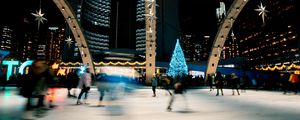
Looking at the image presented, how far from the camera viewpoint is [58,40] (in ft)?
641

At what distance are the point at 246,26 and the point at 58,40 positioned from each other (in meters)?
125

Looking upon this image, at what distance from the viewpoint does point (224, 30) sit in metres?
27.6

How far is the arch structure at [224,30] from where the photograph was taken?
2554 centimetres

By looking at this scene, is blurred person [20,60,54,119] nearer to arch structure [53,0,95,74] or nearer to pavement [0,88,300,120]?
pavement [0,88,300,120]

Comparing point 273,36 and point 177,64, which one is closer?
point 177,64

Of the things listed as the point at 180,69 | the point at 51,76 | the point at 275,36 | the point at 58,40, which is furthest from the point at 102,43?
the point at 51,76

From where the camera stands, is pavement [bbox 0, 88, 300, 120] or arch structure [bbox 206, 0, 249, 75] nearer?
pavement [bbox 0, 88, 300, 120]

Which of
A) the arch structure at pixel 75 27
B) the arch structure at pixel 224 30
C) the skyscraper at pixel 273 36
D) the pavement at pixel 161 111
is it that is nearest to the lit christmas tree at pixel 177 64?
the arch structure at pixel 224 30

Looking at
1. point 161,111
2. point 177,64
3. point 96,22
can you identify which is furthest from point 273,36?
point 161,111

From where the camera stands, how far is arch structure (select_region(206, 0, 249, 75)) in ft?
83.8

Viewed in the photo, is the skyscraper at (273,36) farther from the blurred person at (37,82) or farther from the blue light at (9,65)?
the blurred person at (37,82)

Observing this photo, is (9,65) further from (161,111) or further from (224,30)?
(161,111)

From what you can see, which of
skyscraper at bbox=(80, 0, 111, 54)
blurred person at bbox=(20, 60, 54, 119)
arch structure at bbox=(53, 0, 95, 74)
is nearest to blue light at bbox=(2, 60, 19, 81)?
arch structure at bbox=(53, 0, 95, 74)

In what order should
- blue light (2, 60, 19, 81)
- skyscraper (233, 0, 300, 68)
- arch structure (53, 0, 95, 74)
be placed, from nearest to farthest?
arch structure (53, 0, 95, 74) → blue light (2, 60, 19, 81) → skyscraper (233, 0, 300, 68)
